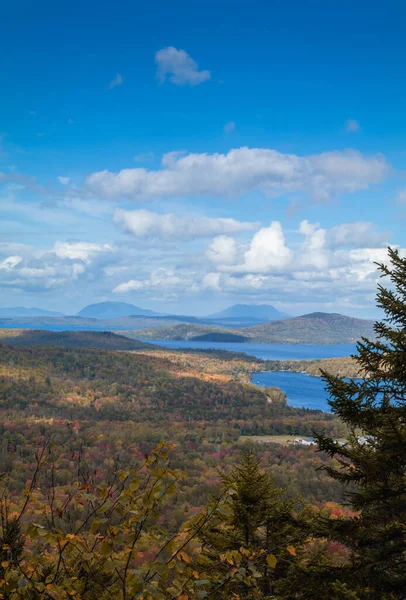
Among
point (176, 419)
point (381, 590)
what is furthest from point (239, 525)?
point (176, 419)

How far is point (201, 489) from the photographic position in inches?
2566

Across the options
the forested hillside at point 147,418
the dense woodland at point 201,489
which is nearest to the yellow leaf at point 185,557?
the dense woodland at point 201,489

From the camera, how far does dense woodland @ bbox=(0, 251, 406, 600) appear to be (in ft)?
12.8

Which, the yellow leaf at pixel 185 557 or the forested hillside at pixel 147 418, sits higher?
the yellow leaf at pixel 185 557

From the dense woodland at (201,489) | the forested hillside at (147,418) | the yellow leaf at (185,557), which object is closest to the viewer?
the yellow leaf at (185,557)

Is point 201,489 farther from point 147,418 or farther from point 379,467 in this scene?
point 147,418

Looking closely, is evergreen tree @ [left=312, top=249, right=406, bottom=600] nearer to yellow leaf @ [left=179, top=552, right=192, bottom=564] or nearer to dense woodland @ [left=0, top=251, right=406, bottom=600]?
dense woodland @ [left=0, top=251, right=406, bottom=600]

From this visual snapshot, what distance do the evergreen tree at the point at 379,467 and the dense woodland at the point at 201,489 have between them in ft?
0.11

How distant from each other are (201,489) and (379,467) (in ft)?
208

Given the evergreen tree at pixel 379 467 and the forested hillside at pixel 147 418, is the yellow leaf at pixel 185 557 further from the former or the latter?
the forested hillside at pixel 147 418

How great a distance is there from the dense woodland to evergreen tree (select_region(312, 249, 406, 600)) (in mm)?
33

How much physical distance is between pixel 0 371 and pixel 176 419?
242 feet

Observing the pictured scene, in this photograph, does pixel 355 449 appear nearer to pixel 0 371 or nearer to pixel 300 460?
pixel 300 460

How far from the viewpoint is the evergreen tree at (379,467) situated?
24.0ft
